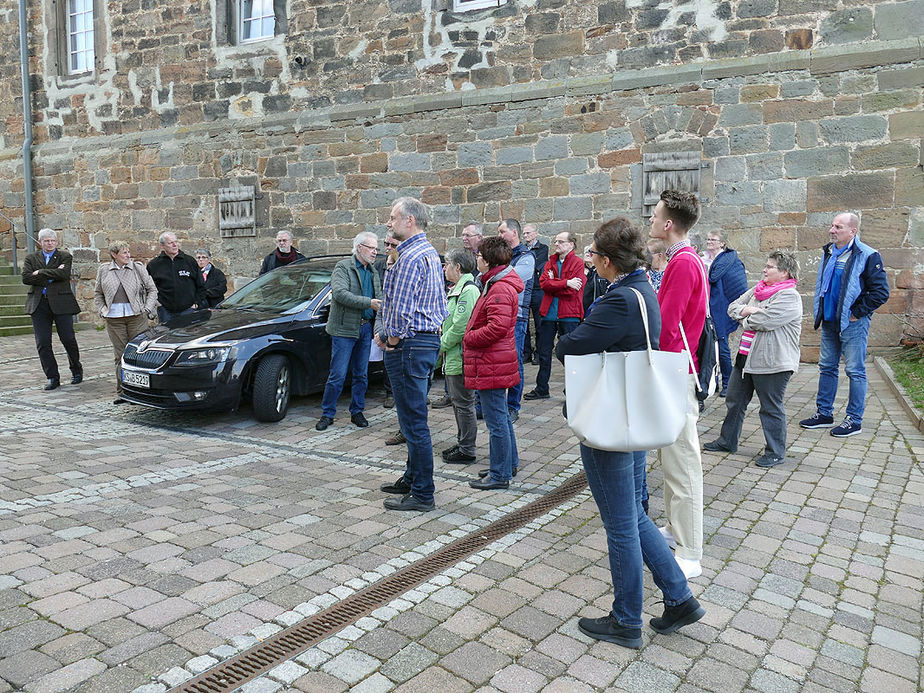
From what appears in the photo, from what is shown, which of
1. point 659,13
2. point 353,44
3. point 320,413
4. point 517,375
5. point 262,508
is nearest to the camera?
point 262,508

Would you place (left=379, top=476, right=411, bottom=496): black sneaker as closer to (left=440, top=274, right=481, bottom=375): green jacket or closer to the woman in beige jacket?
(left=440, top=274, right=481, bottom=375): green jacket

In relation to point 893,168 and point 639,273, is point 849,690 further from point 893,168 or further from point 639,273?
point 893,168

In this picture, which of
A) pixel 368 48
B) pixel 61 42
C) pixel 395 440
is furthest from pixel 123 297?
pixel 61 42

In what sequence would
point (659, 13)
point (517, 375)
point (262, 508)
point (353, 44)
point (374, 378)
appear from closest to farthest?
1. point (262, 508)
2. point (517, 375)
3. point (374, 378)
4. point (659, 13)
5. point (353, 44)

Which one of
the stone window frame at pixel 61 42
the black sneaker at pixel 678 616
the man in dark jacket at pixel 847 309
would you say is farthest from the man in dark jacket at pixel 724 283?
the stone window frame at pixel 61 42

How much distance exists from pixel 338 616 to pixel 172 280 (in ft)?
20.9

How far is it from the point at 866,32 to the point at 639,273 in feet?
27.5

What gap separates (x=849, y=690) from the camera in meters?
2.76

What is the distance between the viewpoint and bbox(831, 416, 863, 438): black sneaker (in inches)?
249

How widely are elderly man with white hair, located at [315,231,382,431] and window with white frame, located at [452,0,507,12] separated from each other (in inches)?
242

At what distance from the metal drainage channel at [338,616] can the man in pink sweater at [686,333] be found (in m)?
1.02

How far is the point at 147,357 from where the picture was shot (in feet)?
22.4

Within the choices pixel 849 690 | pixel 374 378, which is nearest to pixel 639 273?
pixel 849 690

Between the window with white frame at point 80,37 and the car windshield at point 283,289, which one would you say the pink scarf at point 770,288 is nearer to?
the car windshield at point 283,289
